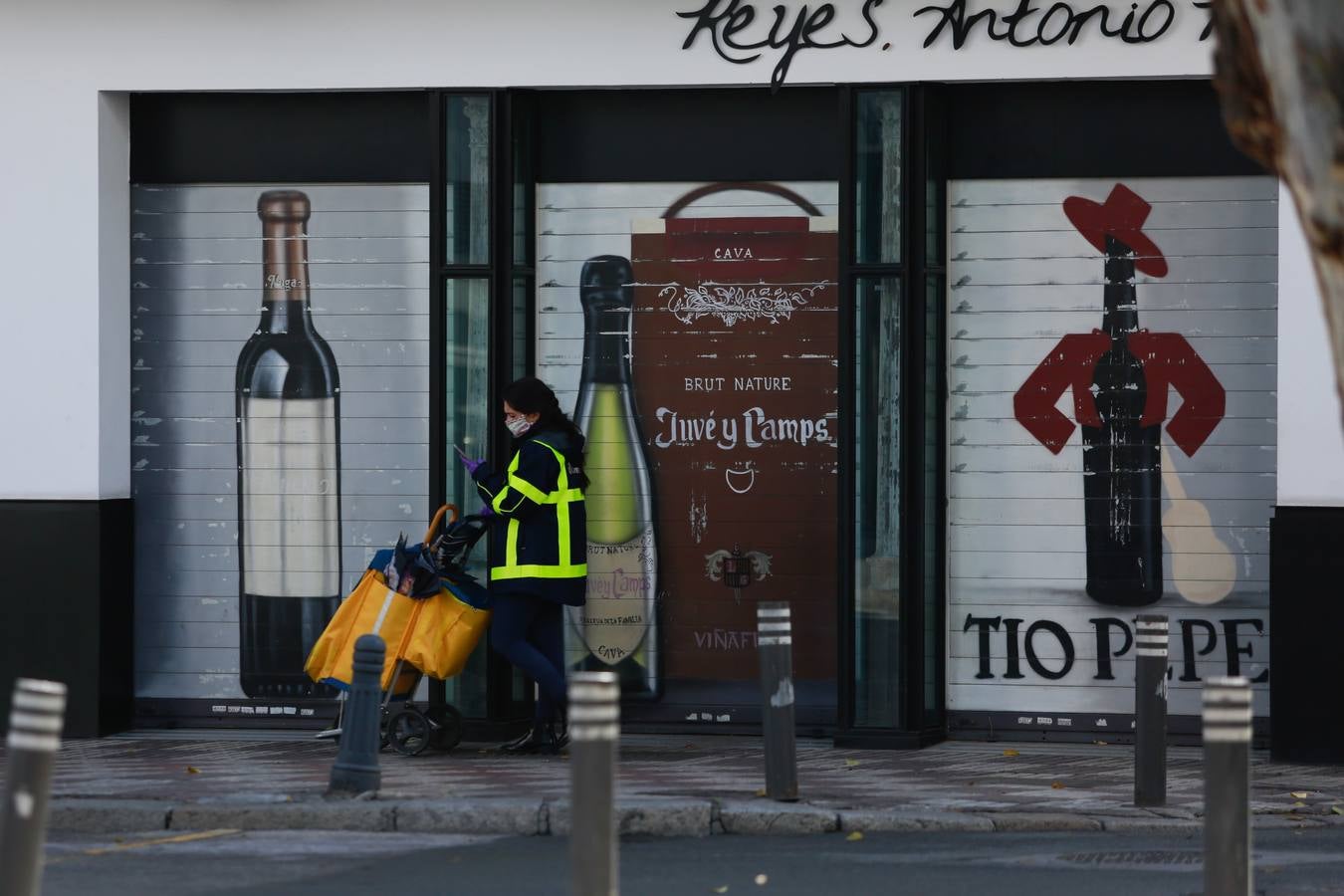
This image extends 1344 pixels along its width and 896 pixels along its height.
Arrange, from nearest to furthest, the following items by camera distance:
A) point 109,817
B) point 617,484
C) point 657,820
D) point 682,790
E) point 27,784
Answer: point 27,784, point 657,820, point 109,817, point 682,790, point 617,484

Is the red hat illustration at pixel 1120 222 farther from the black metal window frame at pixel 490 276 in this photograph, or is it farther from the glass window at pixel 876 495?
the black metal window frame at pixel 490 276

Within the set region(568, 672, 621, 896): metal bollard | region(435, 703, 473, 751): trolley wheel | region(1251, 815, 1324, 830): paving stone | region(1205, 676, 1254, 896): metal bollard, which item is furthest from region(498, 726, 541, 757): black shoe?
region(568, 672, 621, 896): metal bollard

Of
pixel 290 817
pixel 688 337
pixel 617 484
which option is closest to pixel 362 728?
pixel 290 817

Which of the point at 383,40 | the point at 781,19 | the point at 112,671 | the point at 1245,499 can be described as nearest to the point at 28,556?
the point at 112,671

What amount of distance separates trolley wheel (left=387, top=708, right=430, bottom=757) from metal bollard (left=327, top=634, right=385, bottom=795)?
155cm

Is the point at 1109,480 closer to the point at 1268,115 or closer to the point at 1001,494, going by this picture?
the point at 1001,494

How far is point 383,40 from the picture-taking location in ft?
38.9

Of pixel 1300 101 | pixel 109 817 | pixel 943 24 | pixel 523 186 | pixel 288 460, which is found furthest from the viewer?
pixel 288 460

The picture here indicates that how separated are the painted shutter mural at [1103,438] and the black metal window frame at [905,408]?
0.40m

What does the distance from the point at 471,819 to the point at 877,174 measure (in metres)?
4.46

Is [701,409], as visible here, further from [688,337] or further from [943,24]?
Answer: [943,24]

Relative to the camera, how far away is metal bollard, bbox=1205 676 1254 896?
656 cm

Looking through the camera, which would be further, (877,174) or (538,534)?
(877,174)

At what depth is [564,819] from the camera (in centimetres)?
898
